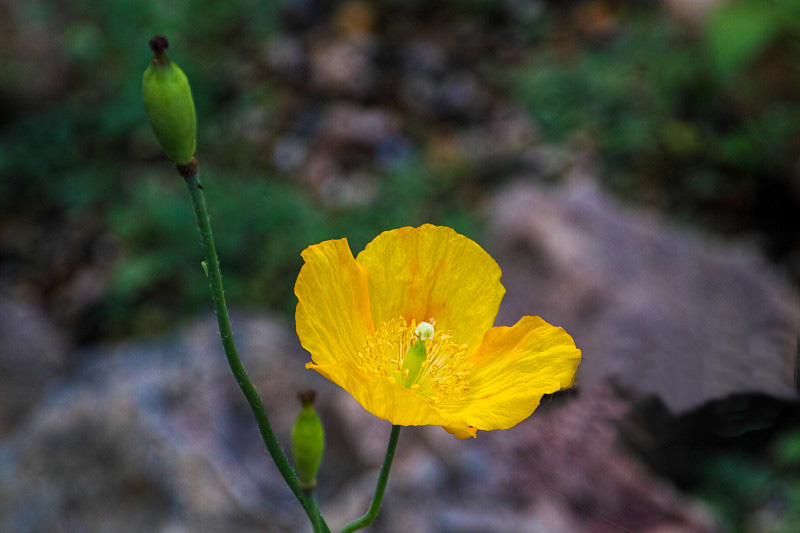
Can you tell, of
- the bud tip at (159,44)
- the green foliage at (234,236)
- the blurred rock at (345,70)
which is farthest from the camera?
the blurred rock at (345,70)

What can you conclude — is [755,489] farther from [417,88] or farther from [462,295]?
[417,88]

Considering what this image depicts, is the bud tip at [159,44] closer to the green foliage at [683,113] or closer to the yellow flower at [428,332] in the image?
the yellow flower at [428,332]

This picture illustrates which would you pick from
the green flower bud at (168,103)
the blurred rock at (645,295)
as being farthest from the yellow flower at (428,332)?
the blurred rock at (645,295)

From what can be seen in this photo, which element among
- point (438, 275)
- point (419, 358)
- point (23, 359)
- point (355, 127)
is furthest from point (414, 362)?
→ point (355, 127)

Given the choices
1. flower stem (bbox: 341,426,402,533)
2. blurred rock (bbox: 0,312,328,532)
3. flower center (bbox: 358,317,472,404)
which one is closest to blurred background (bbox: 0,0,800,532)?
blurred rock (bbox: 0,312,328,532)

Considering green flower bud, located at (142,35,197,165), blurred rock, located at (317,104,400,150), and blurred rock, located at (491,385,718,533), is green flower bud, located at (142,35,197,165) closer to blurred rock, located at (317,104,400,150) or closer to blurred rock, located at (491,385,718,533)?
blurred rock, located at (491,385,718,533)

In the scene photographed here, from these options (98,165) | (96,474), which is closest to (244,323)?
(96,474)
